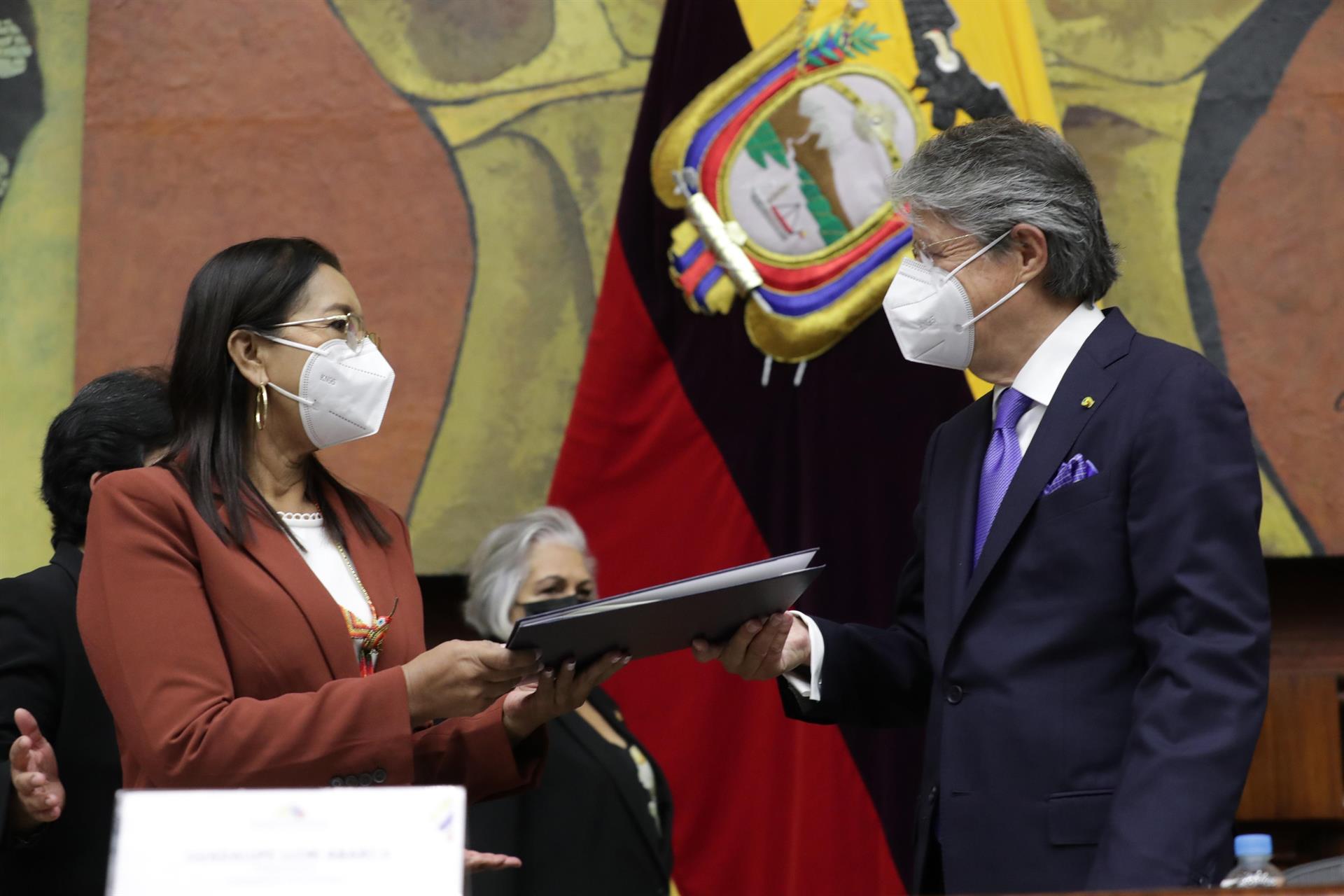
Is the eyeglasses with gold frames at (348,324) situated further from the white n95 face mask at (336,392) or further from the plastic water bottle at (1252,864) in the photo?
the plastic water bottle at (1252,864)

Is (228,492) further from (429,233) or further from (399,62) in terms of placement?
(399,62)

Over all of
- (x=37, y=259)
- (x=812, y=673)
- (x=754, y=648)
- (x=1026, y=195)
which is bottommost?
(x=812, y=673)

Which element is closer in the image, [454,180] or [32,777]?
[32,777]

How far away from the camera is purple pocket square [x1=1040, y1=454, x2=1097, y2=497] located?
6.89 feet

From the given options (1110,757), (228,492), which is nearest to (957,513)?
(1110,757)

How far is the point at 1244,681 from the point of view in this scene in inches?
74.7

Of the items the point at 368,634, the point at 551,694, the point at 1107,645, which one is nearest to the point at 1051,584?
the point at 1107,645

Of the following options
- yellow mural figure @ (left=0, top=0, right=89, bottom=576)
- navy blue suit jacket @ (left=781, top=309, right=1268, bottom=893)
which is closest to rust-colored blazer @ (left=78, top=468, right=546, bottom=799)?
navy blue suit jacket @ (left=781, top=309, right=1268, bottom=893)

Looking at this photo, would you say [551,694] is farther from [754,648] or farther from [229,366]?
[229,366]

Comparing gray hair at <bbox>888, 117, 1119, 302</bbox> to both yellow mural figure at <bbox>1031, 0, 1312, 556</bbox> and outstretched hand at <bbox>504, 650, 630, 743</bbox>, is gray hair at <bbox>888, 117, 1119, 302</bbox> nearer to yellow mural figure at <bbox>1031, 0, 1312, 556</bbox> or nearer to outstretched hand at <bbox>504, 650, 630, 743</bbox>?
outstretched hand at <bbox>504, 650, 630, 743</bbox>

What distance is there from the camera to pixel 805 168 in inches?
141

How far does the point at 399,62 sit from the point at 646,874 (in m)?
2.25

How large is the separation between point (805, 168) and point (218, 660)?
7.00 feet

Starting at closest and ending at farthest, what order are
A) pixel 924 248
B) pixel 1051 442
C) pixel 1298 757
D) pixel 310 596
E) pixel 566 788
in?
pixel 310 596
pixel 1051 442
pixel 924 248
pixel 566 788
pixel 1298 757
